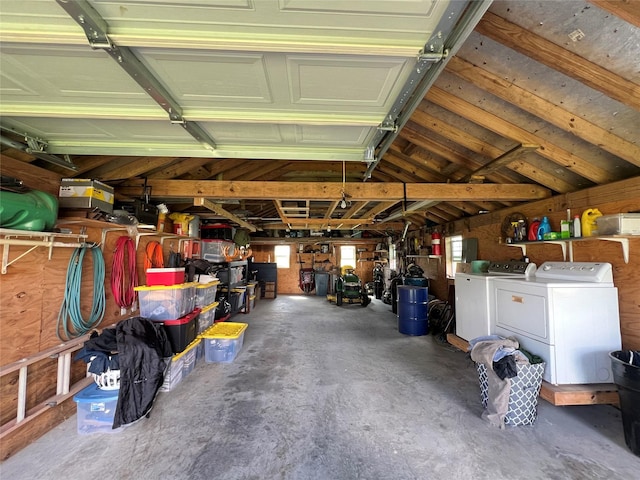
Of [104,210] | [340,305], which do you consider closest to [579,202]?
[104,210]

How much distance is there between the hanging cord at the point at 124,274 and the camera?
295 centimetres

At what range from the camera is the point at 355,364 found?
3.47 meters

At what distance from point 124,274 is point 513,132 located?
166 inches

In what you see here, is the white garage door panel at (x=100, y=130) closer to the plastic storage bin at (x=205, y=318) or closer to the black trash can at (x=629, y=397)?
the plastic storage bin at (x=205, y=318)

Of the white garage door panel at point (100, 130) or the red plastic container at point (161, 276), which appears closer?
the white garage door panel at point (100, 130)

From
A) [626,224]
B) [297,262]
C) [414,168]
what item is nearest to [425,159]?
[414,168]

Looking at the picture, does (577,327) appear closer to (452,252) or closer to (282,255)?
(452,252)

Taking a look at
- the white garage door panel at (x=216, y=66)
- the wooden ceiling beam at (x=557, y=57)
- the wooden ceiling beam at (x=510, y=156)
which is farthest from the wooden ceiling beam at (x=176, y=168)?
the wooden ceiling beam at (x=510, y=156)

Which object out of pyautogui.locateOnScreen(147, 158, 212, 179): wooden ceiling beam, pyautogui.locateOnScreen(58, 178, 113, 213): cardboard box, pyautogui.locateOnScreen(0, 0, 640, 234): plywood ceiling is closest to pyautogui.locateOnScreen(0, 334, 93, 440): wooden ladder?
pyautogui.locateOnScreen(58, 178, 113, 213): cardboard box

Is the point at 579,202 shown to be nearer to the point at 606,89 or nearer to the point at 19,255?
the point at 606,89

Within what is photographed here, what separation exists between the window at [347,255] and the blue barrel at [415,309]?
546 centimetres

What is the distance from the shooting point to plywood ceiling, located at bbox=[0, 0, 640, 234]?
3.26ft

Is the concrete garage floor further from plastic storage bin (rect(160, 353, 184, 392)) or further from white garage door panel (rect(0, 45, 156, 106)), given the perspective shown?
white garage door panel (rect(0, 45, 156, 106))

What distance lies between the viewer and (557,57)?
151 cm
